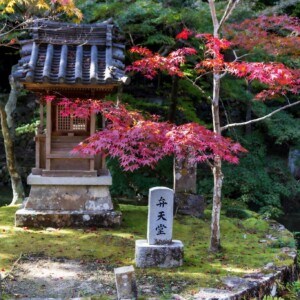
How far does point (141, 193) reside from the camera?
52.1ft

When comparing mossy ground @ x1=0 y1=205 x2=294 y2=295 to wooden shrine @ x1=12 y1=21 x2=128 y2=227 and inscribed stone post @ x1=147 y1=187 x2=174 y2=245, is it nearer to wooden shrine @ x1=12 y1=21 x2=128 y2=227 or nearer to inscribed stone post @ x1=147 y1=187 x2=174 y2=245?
wooden shrine @ x1=12 y1=21 x2=128 y2=227

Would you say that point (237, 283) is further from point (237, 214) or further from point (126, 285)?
point (237, 214)

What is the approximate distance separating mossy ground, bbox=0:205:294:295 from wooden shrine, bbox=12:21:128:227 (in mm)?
379

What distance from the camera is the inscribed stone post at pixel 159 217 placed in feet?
23.7

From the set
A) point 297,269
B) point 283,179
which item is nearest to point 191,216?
point 297,269

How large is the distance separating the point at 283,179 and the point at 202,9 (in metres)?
7.58

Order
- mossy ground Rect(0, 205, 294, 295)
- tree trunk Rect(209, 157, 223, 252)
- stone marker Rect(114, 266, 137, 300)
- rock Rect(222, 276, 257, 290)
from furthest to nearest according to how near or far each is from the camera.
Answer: tree trunk Rect(209, 157, 223, 252) → mossy ground Rect(0, 205, 294, 295) → rock Rect(222, 276, 257, 290) → stone marker Rect(114, 266, 137, 300)

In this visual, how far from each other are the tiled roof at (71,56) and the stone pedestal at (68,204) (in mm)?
2270

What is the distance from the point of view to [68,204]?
948 centimetres

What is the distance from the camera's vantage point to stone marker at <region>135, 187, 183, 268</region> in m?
7.17

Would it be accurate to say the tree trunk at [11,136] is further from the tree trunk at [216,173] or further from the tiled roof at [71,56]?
the tree trunk at [216,173]

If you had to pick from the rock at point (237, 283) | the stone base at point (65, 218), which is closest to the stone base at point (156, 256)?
the rock at point (237, 283)

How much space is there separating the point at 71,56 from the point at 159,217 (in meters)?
Answer: 4.22

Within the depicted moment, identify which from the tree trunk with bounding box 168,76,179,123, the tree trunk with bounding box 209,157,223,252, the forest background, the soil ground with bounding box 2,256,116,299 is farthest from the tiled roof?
the tree trunk with bounding box 168,76,179,123
